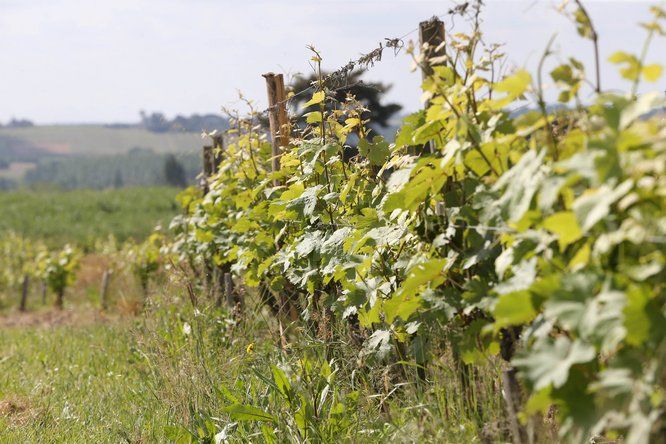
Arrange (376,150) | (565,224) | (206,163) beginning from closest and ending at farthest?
(565,224), (376,150), (206,163)

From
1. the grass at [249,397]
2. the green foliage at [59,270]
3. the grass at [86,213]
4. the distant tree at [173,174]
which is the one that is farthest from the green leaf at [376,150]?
the distant tree at [173,174]

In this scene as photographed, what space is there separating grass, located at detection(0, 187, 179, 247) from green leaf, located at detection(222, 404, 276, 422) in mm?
33670

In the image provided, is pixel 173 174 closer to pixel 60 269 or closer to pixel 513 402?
pixel 60 269

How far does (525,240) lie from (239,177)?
15.3 feet

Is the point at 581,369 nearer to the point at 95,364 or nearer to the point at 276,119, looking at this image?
the point at 276,119

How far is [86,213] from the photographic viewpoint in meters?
52.4

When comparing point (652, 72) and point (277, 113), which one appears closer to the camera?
point (652, 72)

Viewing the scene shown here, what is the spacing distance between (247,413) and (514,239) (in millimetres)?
1940

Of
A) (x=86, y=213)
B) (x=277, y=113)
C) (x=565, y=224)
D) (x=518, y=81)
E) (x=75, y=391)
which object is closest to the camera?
(x=565, y=224)

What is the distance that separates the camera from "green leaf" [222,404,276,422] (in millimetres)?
4203

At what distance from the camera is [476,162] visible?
3145 millimetres

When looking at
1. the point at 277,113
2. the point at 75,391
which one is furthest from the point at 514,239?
the point at 75,391

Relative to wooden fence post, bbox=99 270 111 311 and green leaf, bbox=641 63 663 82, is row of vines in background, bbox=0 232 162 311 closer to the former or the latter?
wooden fence post, bbox=99 270 111 311

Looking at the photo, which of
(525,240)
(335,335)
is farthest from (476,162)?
(335,335)
